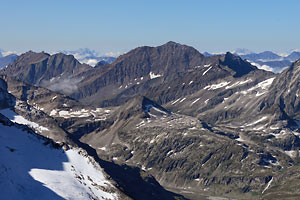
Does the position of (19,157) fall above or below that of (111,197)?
above

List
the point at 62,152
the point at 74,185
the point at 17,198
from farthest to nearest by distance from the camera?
the point at 62,152 < the point at 74,185 < the point at 17,198

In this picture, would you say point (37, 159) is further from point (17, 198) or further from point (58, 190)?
point (17, 198)

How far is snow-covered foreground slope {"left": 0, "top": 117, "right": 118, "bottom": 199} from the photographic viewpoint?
123938 mm

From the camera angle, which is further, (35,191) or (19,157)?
(19,157)

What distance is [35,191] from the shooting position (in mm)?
124125

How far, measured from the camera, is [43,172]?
141m

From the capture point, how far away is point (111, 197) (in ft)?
479

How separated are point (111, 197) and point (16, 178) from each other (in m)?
31.4

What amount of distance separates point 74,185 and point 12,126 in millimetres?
42132

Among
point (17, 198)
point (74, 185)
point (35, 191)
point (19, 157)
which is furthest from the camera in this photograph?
point (19, 157)

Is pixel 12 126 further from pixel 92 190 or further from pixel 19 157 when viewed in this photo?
pixel 92 190

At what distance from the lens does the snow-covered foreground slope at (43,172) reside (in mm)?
123938

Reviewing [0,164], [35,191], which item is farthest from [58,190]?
[0,164]

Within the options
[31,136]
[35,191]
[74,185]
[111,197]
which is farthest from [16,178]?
[31,136]
